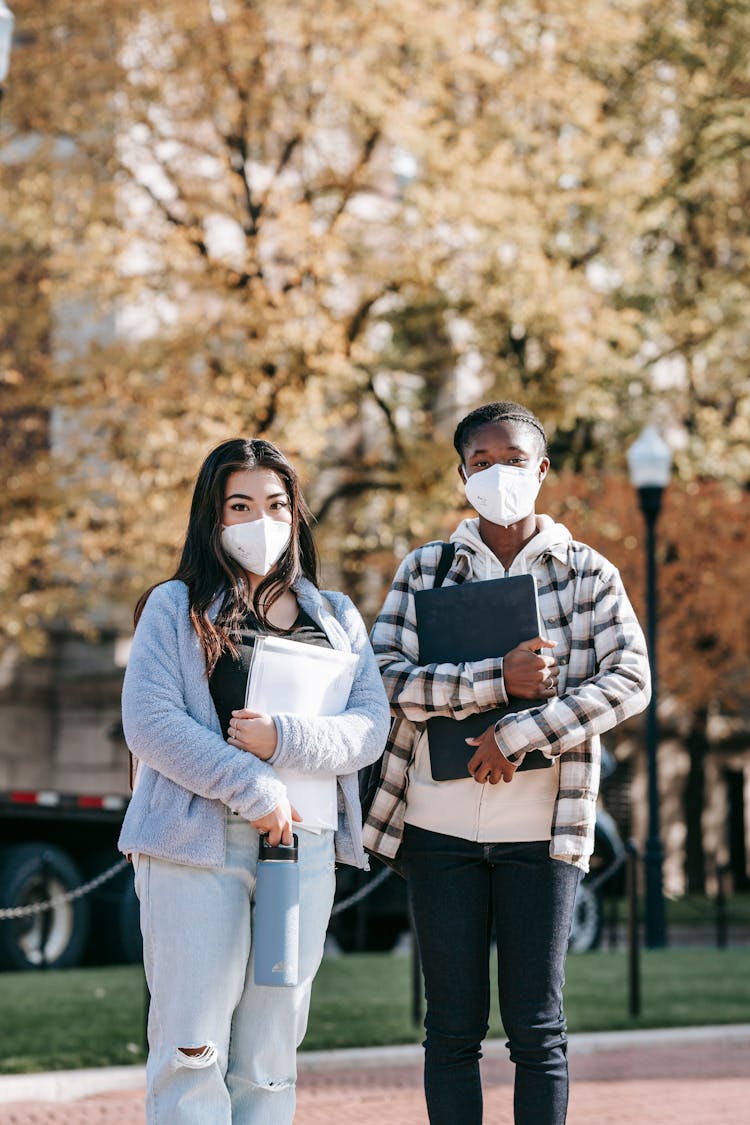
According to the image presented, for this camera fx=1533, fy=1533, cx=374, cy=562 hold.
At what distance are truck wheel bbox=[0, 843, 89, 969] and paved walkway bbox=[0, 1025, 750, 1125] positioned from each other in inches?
201

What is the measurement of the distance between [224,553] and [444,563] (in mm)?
676

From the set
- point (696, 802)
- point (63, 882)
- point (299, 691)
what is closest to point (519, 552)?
point (299, 691)

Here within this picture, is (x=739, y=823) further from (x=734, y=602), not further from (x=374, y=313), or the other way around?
(x=374, y=313)

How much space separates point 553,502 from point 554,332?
136 inches

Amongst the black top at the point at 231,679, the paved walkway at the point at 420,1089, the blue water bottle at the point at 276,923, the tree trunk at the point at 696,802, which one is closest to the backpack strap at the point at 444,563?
the black top at the point at 231,679

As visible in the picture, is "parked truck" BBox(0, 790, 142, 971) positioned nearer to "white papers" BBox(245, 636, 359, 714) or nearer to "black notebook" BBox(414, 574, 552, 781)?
"black notebook" BBox(414, 574, 552, 781)

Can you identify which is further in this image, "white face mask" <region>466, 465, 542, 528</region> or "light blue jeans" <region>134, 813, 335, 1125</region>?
"white face mask" <region>466, 465, 542, 528</region>

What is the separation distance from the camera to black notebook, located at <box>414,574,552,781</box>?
13.0 feet

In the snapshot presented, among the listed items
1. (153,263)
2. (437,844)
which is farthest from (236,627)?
(153,263)

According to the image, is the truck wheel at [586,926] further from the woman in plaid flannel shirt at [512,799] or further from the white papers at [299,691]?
the white papers at [299,691]

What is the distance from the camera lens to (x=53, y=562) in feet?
54.3

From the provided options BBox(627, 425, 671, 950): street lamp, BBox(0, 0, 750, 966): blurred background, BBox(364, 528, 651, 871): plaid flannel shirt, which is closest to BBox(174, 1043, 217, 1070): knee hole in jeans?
BBox(364, 528, 651, 871): plaid flannel shirt

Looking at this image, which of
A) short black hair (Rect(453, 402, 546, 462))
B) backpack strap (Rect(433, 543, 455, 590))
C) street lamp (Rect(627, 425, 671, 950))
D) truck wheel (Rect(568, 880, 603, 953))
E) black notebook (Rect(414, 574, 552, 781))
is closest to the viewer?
black notebook (Rect(414, 574, 552, 781))

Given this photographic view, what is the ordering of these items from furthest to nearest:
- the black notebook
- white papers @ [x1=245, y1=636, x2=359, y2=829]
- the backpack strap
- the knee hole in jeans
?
1. the backpack strap
2. the black notebook
3. white papers @ [x1=245, y1=636, x2=359, y2=829]
4. the knee hole in jeans
